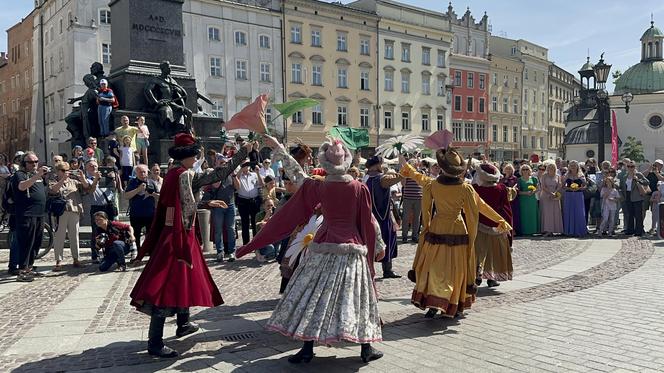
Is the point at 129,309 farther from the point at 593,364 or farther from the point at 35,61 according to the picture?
the point at 35,61

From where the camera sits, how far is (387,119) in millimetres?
53906

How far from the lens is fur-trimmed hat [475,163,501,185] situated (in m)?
7.84

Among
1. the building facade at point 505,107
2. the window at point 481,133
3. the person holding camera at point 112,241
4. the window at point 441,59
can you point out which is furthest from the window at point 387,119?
the person holding camera at point 112,241

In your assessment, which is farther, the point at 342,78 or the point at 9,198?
the point at 342,78

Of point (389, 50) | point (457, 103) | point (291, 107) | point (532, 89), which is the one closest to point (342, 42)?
point (389, 50)

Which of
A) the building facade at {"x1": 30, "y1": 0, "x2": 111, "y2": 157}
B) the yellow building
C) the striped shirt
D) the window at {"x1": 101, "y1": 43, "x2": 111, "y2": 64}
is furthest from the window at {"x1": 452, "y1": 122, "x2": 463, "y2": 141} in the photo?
the striped shirt

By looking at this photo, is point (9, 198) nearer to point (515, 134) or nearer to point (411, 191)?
point (411, 191)

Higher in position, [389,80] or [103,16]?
[103,16]

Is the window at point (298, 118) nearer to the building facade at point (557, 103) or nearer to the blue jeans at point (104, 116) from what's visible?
the blue jeans at point (104, 116)

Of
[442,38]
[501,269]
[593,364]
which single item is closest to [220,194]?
[501,269]

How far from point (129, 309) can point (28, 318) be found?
3.51 feet

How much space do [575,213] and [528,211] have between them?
1126 mm

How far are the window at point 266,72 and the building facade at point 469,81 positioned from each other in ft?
73.6

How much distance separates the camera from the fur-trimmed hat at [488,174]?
7.84m
